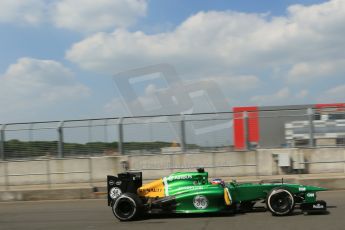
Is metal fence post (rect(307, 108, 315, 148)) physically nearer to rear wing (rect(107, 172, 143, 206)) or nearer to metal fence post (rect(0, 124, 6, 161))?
rear wing (rect(107, 172, 143, 206))

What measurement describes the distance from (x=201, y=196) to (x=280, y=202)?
158 centimetres

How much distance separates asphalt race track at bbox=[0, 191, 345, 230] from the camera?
8.79 meters

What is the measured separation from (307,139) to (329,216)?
29.7 ft

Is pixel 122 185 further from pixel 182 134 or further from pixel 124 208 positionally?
pixel 182 134

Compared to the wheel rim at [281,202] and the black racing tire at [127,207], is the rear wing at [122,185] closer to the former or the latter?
the black racing tire at [127,207]

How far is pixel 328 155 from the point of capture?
58.4 feet

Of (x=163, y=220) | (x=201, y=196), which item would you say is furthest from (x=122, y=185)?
(x=201, y=196)

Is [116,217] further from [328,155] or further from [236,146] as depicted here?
[328,155]

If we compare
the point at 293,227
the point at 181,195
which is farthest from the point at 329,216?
the point at 181,195

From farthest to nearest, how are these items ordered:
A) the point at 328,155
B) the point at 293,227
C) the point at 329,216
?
the point at 328,155 → the point at 329,216 → the point at 293,227

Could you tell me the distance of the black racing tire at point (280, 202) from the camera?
9.55 m

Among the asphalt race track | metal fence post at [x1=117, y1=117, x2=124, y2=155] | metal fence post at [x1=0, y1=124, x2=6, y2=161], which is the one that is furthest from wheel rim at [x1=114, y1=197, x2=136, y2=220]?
metal fence post at [x1=0, y1=124, x2=6, y2=161]

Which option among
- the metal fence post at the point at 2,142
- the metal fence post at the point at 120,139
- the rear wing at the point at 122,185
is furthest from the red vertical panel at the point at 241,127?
the metal fence post at the point at 2,142

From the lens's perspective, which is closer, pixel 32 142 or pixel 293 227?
pixel 293 227
